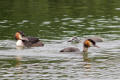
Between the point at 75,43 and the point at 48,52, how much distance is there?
2952 millimetres

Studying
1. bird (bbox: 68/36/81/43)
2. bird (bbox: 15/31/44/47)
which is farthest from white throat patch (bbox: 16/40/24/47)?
bird (bbox: 68/36/81/43)

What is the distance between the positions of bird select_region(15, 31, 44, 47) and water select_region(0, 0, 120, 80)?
25 centimetres

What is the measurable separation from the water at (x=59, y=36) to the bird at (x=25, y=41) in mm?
246

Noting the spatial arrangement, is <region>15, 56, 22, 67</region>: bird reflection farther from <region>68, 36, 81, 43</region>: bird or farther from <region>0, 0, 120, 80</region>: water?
<region>68, 36, 81, 43</region>: bird

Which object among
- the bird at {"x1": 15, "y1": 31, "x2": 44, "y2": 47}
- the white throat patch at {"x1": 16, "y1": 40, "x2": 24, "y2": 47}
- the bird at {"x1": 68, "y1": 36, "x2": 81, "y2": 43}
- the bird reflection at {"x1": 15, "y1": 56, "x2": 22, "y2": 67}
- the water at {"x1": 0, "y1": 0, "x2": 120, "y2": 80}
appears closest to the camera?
the water at {"x1": 0, "y1": 0, "x2": 120, "y2": 80}

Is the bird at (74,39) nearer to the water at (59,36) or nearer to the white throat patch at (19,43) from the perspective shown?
the water at (59,36)

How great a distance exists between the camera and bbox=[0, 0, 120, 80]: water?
16.0 meters

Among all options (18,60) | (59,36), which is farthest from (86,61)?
(59,36)

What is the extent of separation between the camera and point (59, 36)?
2264 cm

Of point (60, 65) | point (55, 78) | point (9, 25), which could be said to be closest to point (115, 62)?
point (60, 65)

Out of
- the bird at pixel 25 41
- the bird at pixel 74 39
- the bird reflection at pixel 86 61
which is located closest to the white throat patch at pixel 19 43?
the bird at pixel 25 41

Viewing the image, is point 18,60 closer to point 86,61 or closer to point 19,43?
point 86,61

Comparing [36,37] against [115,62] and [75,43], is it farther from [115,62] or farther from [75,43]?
[115,62]

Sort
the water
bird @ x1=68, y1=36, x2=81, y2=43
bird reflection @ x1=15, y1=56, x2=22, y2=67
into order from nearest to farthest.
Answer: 1. the water
2. bird reflection @ x1=15, y1=56, x2=22, y2=67
3. bird @ x1=68, y1=36, x2=81, y2=43
